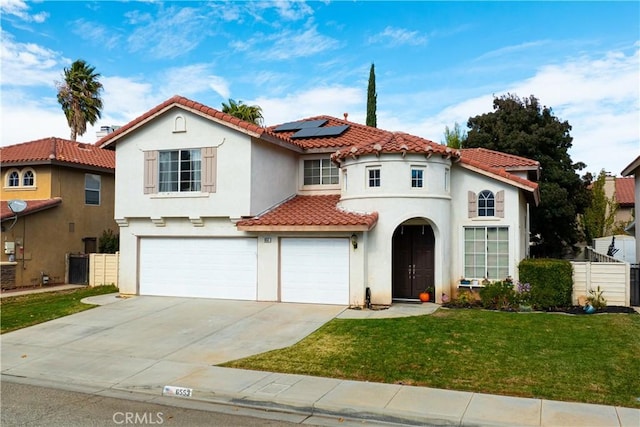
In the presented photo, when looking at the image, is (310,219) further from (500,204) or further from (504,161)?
(504,161)

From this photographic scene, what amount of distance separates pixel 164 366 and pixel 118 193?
30.4 ft

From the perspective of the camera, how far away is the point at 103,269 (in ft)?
66.9

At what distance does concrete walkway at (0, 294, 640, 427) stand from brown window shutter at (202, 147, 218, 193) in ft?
14.0

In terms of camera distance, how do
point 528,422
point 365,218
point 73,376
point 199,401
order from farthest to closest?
point 365,218, point 73,376, point 199,401, point 528,422

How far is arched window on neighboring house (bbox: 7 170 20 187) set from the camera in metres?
22.8

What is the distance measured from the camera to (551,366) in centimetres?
939

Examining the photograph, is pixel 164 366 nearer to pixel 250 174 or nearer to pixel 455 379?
pixel 455 379

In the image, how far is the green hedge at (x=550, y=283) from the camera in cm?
1470

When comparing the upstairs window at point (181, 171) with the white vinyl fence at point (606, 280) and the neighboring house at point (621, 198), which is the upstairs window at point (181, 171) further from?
the neighboring house at point (621, 198)

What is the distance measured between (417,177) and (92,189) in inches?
616

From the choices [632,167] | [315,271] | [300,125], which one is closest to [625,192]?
→ [632,167]

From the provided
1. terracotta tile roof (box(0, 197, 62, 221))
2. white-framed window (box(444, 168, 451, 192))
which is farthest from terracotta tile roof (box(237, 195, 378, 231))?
terracotta tile roof (box(0, 197, 62, 221))

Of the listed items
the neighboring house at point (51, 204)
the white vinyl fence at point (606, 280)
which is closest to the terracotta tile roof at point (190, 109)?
the neighboring house at point (51, 204)

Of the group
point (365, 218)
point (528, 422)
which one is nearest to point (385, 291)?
point (365, 218)
